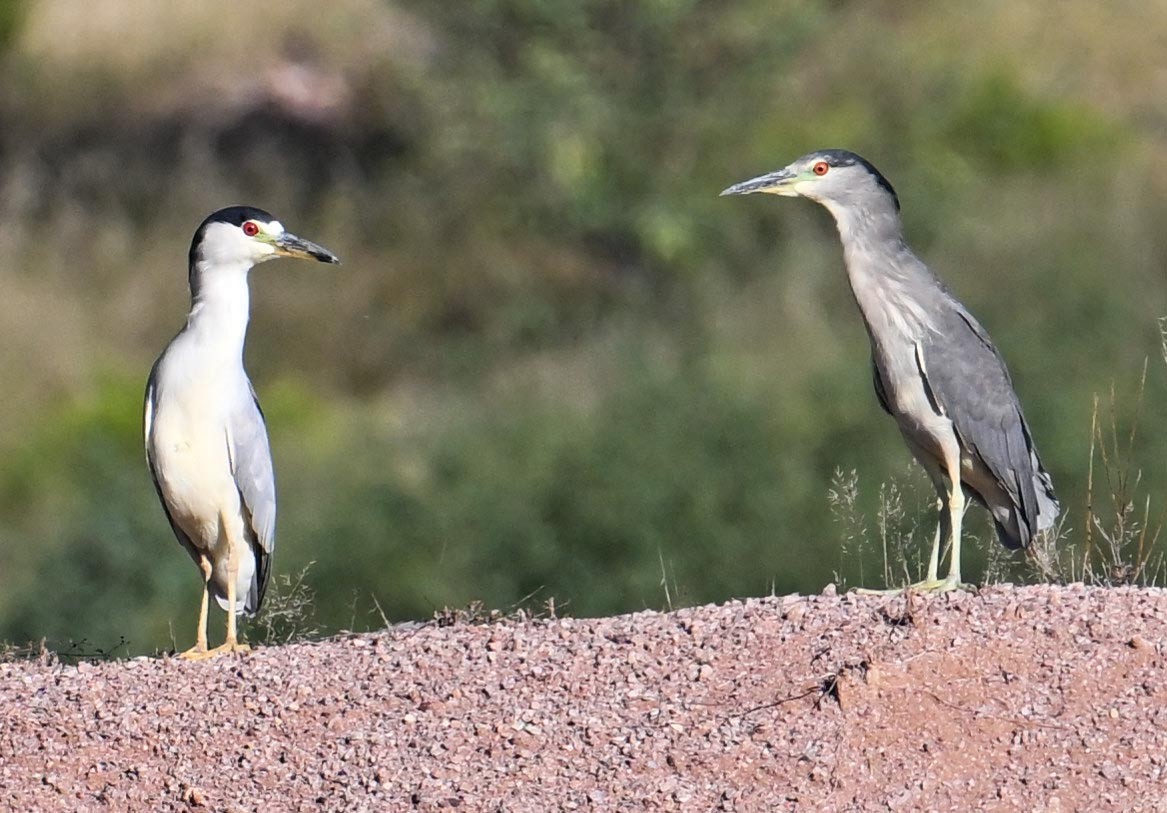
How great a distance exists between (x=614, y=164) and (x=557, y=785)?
21402 millimetres

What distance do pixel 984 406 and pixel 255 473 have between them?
2.88 metres

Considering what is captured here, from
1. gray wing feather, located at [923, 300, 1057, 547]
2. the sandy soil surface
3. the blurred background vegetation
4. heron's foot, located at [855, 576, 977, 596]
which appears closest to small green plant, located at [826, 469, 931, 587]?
heron's foot, located at [855, 576, 977, 596]

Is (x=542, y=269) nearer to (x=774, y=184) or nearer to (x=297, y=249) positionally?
(x=297, y=249)

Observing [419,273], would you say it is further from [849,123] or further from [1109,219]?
[1109,219]

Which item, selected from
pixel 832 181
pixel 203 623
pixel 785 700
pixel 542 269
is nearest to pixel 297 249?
pixel 203 623

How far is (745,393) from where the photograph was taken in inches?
727

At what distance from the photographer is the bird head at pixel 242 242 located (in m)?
8.16

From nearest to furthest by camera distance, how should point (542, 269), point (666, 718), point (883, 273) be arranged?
point (666, 718) → point (883, 273) → point (542, 269)

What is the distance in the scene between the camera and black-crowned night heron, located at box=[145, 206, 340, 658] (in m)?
7.85

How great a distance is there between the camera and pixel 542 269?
1025 inches

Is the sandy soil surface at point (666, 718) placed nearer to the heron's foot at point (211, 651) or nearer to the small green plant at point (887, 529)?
the heron's foot at point (211, 651)

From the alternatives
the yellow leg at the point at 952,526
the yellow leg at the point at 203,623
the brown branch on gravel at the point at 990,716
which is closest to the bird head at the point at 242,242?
the yellow leg at the point at 203,623

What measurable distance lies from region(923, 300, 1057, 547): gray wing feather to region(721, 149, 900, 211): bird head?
1.80 ft

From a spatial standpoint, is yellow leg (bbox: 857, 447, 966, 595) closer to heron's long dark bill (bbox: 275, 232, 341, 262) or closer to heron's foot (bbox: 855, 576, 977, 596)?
heron's foot (bbox: 855, 576, 977, 596)
